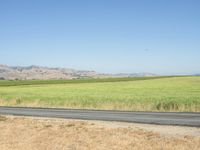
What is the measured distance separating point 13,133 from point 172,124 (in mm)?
7761

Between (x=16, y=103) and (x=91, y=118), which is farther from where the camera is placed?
(x=16, y=103)

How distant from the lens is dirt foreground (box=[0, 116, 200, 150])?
529 inches

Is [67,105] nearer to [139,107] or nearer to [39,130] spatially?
[139,107]

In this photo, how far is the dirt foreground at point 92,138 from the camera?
13.4 meters

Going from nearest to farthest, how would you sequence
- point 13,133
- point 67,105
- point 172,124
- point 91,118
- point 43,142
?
point 43,142
point 13,133
point 172,124
point 91,118
point 67,105

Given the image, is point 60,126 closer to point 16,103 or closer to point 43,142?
point 43,142

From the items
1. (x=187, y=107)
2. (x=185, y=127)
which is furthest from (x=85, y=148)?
(x=187, y=107)

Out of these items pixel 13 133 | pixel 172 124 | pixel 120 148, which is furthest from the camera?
pixel 172 124

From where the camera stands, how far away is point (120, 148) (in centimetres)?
1316

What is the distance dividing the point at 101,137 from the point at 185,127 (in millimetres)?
4561

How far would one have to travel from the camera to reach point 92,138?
49.3 ft

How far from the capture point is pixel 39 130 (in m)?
17.5

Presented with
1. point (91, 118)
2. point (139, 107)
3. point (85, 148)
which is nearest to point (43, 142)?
point (85, 148)

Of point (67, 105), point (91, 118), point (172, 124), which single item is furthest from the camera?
point (67, 105)
